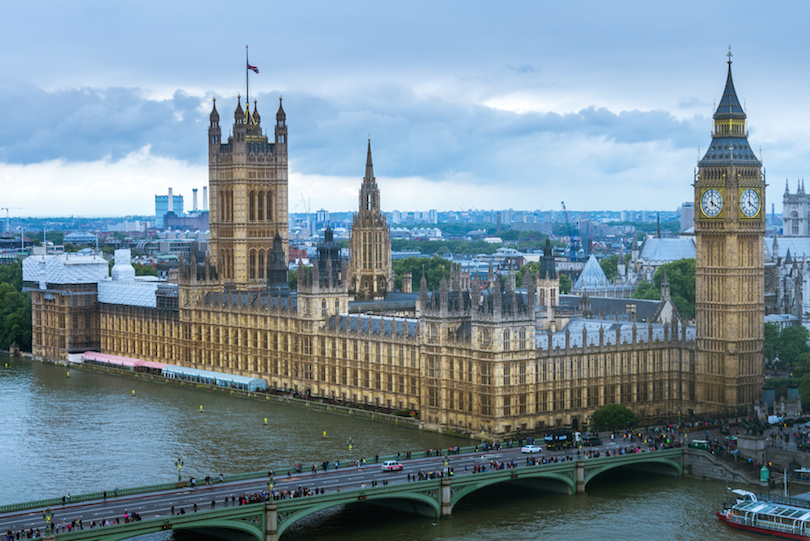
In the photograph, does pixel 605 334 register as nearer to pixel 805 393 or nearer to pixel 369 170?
pixel 805 393

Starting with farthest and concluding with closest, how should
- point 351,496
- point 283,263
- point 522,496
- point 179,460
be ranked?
point 283,263 < point 179,460 < point 522,496 < point 351,496

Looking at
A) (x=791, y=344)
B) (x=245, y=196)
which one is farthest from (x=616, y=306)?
(x=245, y=196)

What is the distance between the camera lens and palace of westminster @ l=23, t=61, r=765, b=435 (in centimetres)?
12425

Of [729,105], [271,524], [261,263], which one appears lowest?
[271,524]

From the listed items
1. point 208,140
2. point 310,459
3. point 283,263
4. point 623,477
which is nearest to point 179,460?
point 310,459

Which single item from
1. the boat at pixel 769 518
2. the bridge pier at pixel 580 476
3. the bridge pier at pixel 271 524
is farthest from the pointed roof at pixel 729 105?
the bridge pier at pixel 271 524

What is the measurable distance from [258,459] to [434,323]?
2077cm

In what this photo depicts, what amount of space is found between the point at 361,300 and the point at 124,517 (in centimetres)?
8191

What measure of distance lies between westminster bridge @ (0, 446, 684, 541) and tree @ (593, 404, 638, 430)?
820 cm

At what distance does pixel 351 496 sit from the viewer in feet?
315

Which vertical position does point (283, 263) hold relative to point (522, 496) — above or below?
above

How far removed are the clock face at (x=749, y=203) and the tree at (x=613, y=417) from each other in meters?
21.0

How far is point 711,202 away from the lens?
128250mm

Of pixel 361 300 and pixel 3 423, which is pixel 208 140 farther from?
pixel 3 423
